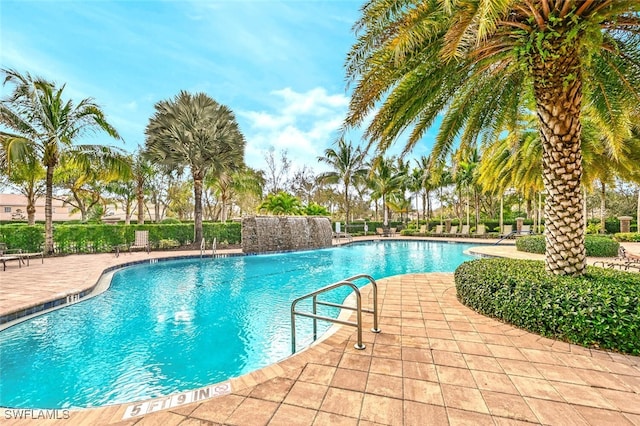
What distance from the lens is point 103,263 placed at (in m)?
11.3

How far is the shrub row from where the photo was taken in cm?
1272

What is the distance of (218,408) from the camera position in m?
2.49

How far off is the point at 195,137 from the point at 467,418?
1695 cm

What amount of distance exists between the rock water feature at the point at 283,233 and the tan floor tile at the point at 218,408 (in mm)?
13784

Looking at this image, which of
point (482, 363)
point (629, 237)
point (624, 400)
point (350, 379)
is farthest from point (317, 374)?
point (629, 237)

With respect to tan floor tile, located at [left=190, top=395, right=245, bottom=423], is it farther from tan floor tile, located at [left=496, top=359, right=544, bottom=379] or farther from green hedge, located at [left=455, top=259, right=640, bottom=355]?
green hedge, located at [left=455, top=259, right=640, bottom=355]

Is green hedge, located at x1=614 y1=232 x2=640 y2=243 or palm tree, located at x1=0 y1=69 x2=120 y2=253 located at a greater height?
palm tree, located at x1=0 y1=69 x2=120 y2=253

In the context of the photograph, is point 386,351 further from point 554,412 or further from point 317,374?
point 554,412

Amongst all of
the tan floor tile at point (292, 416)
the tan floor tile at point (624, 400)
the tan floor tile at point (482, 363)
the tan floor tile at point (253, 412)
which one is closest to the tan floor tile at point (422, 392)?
the tan floor tile at point (482, 363)

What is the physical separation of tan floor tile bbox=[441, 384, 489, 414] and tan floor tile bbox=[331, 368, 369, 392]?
2.39 ft

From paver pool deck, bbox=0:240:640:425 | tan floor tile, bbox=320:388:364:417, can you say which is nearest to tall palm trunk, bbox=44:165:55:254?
paver pool deck, bbox=0:240:640:425

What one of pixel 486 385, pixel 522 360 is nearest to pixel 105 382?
pixel 486 385

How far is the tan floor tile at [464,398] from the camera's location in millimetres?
2457

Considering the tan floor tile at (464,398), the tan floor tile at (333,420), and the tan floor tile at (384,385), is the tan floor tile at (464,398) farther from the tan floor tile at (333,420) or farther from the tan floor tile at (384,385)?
the tan floor tile at (333,420)
